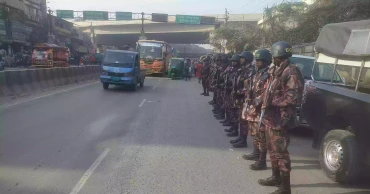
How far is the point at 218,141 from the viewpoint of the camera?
7.58 meters

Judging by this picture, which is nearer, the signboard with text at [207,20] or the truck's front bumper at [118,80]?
the truck's front bumper at [118,80]

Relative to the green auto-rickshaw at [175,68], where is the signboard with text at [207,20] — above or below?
above

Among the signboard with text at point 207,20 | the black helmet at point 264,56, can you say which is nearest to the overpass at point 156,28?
the signboard with text at point 207,20

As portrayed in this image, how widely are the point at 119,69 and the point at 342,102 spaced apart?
513 inches

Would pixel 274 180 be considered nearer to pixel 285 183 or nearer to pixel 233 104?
pixel 285 183

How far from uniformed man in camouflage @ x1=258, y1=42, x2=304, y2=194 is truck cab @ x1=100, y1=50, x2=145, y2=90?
1279 cm

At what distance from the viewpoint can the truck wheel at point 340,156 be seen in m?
4.68

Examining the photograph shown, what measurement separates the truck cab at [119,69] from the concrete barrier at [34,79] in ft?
8.16

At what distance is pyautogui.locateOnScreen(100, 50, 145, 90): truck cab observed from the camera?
55.3ft

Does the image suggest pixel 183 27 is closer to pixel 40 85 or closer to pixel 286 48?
pixel 40 85

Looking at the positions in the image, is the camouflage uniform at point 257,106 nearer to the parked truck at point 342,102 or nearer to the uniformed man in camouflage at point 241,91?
the parked truck at point 342,102

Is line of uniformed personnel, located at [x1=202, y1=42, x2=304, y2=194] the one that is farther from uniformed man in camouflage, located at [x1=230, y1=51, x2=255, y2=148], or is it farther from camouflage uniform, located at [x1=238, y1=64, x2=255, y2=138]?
uniformed man in camouflage, located at [x1=230, y1=51, x2=255, y2=148]

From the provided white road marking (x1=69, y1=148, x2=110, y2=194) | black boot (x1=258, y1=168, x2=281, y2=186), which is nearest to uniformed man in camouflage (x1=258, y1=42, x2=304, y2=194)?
black boot (x1=258, y1=168, x2=281, y2=186)

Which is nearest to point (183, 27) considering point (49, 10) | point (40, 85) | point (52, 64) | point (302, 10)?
point (49, 10)
